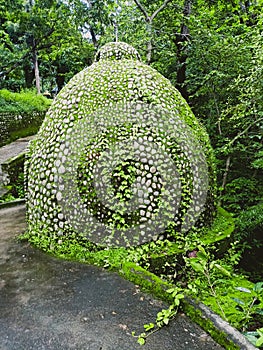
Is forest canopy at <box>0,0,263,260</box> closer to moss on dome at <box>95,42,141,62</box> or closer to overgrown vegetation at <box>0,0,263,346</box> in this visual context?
overgrown vegetation at <box>0,0,263,346</box>

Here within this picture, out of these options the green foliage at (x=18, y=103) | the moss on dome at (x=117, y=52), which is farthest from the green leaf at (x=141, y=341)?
the green foliage at (x=18, y=103)

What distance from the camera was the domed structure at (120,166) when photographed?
3.19 metres

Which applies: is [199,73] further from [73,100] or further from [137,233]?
[137,233]

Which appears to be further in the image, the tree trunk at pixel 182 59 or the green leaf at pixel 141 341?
the tree trunk at pixel 182 59

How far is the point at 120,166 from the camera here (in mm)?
3230

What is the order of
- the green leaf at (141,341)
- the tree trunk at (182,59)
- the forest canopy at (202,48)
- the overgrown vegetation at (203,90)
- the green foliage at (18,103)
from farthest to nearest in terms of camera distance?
the green foliage at (18,103), the tree trunk at (182,59), the forest canopy at (202,48), the overgrown vegetation at (203,90), the green leaf at (141,341)

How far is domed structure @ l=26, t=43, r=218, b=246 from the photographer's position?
319 cm

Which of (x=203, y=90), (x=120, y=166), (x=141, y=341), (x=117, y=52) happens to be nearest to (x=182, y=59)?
(x=203, y=90)

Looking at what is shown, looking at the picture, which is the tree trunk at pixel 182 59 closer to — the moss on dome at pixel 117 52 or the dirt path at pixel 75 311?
the moss on dome at pixel 117 52

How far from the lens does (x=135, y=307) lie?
7.86 ft

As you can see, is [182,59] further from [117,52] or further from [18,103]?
[18,103]

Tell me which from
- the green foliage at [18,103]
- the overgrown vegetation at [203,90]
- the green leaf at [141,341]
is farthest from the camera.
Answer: the green foliage at [18,103]

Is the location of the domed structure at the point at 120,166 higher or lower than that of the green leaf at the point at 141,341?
higher

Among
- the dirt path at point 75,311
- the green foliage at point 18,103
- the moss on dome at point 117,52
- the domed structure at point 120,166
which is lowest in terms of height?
the dirt path at point 75,311
